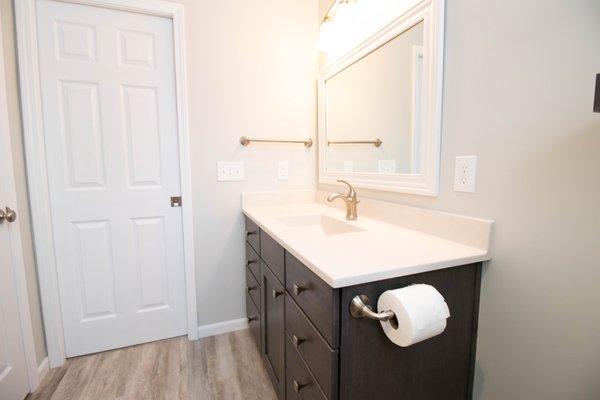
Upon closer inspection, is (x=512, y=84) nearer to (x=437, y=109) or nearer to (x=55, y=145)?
(x=437, y=109)

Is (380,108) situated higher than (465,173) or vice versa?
(380,108)

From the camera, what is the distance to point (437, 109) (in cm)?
106

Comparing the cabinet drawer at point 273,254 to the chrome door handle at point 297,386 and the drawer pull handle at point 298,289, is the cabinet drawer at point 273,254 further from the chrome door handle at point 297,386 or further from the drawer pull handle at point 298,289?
the chrome door handle at point 297,386

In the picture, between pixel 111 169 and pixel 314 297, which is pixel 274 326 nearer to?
pixel 314 297

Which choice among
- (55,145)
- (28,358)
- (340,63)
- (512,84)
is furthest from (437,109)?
(28,358)

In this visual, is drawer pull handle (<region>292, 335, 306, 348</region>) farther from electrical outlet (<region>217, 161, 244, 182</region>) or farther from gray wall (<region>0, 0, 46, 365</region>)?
gray wall (<region>0, 0, 46, 365</region>)

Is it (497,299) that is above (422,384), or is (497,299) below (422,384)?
above

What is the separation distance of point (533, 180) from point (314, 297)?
684 mm

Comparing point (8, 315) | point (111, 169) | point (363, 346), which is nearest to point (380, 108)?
point (363, 346)

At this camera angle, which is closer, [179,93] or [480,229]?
[480,229]

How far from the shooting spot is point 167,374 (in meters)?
1.55

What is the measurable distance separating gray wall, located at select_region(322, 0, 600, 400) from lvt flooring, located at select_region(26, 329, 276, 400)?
1.10m

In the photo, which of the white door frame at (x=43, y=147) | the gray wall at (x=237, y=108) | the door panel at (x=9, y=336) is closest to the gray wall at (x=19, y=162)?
the white door frame at (x=43, y=147)

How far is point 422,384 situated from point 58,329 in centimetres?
187
